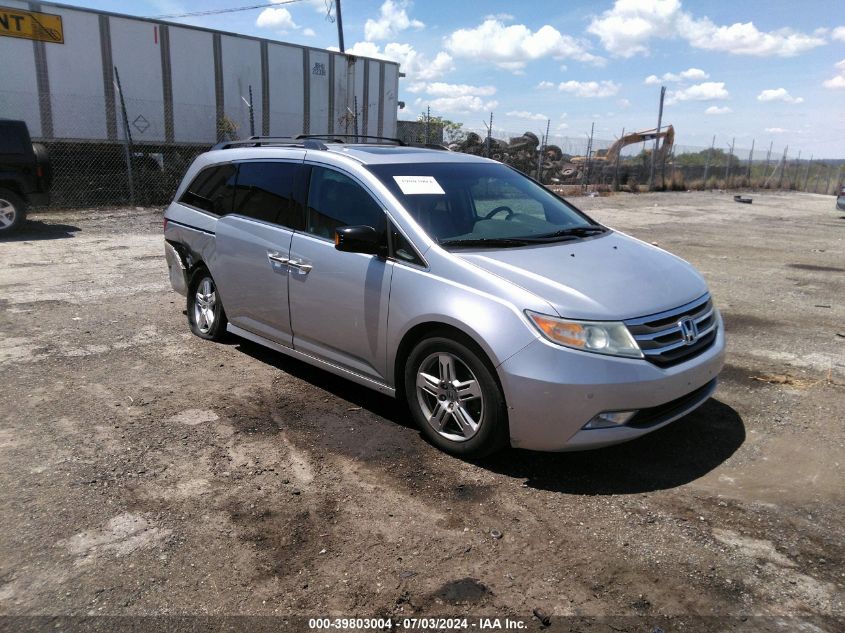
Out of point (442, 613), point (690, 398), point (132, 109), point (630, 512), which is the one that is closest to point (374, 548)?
point (442, 613)

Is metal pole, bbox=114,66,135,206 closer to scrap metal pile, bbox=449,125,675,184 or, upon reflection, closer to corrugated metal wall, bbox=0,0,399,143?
corrugated metal wall, bbox=0,0,399,143

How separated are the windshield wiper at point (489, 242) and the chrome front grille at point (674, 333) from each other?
0.98 meters

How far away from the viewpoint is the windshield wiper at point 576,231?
4326mm

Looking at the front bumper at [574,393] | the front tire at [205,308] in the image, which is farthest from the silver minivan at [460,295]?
the front tire at [205,308]

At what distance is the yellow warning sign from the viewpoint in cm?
1444

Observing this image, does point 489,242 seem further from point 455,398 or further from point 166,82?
point 166,82

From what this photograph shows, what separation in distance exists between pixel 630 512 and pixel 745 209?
2266 cm

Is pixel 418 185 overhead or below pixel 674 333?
overhead

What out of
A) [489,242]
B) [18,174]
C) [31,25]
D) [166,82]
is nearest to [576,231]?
[489,242]

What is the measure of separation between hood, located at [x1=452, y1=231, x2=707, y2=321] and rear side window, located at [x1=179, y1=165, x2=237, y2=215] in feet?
8.36

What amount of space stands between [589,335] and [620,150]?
2910cm

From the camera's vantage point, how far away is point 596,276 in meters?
3.68

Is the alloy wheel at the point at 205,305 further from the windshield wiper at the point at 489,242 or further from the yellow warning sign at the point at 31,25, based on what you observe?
the yellow warning sign at the point at 31,25

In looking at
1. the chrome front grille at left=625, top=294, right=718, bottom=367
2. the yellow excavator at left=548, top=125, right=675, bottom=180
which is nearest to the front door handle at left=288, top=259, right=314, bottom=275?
→ the chrome front grille at left=625, top=294, right=718, bottom=367
